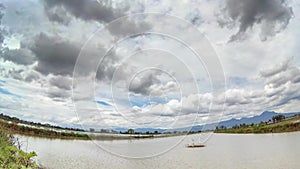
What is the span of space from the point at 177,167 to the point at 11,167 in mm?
9961

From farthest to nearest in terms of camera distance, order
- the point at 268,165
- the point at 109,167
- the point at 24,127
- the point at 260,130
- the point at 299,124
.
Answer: the point at 260,130, the point at 299,124, the point at 24,127, the point at 109,167, the point at 268,165

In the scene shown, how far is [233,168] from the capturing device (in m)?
15.3

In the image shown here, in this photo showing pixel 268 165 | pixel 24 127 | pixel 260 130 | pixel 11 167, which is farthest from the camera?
pixel 260 130

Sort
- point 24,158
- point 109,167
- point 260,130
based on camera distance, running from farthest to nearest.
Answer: point 260,130 < point 109,167 < point 24,158

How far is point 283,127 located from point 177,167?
185 feet

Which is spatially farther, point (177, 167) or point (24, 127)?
point (24, 127)

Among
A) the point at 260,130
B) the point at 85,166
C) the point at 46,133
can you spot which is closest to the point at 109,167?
the point at 85,166

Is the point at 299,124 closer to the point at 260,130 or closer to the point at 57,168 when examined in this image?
the point at 260,130

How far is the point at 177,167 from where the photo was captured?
1623cm

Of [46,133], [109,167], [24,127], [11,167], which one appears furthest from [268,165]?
[46,133]

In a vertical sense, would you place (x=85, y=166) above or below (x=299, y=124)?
below

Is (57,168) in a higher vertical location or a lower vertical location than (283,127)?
lower

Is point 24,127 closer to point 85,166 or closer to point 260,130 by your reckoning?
point 85,166

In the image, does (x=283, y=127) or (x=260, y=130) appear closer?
(x=283, y=127)
